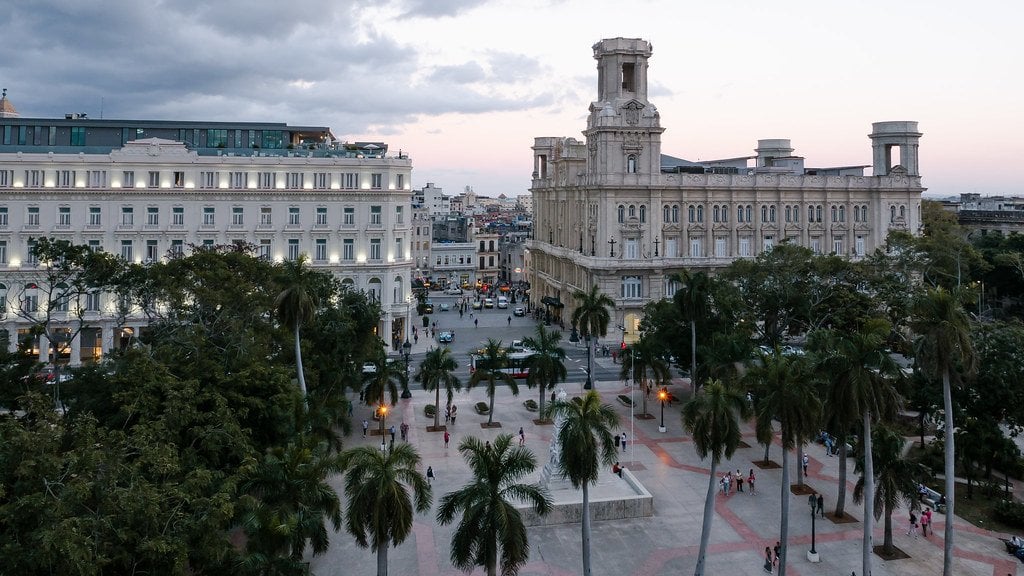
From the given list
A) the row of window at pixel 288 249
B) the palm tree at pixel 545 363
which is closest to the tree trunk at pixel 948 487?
the palm tree at pixel 545 363

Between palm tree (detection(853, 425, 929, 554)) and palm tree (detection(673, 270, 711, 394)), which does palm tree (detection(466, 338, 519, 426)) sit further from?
palm tree (detection(853, 425, 929, 554))

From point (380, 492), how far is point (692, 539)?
1840cm

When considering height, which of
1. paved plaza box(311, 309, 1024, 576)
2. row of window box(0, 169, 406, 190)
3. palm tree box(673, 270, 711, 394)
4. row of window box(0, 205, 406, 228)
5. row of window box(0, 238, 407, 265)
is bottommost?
paved plaza box(311, 309, 1024, 576)

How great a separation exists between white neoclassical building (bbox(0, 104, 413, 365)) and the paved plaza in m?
35.2

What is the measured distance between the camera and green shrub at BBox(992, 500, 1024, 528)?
3666 centimetres

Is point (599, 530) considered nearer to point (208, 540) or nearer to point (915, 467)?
point (915, 467)

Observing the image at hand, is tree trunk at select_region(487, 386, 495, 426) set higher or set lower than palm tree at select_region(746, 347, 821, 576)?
lower

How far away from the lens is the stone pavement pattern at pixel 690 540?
3262cm

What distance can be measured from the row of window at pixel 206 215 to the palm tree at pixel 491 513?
54770mm

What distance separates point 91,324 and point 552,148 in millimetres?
67505

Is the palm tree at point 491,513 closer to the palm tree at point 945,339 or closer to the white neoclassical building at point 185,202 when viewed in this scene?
the palm tree at point 945,339

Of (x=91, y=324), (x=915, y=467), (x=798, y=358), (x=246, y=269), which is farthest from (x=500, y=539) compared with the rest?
(x=91, y=324)

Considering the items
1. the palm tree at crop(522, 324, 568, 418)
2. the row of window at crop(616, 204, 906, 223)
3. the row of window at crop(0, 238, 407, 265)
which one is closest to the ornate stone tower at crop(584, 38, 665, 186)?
the row of window at crop(616, 204, 906, 223)

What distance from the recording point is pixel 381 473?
A: 79.1ft
